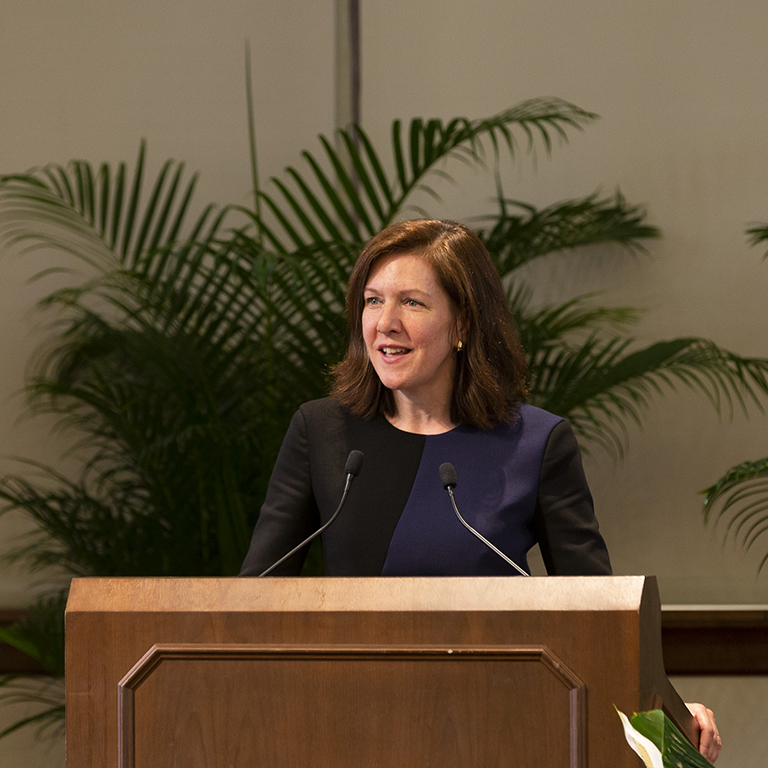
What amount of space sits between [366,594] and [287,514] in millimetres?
598

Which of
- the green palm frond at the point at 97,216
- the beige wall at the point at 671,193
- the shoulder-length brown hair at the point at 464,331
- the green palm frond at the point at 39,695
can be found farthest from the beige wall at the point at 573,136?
the shoulder-length brown hair at the point at 464,331

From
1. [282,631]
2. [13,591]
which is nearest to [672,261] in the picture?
[13,591]

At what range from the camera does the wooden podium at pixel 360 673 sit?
3.84 ft

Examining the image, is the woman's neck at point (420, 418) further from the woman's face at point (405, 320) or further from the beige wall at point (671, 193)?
the beige wall at point (671, 193)

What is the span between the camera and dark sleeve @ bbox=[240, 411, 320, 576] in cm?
176

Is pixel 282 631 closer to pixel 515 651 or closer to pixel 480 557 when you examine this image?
pixel 515 651

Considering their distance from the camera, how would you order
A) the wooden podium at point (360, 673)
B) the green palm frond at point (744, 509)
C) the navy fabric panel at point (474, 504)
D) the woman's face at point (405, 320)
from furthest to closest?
the green palm frond at point (744, 509) < the woman's face at point (405, 320) < the navy fabric panel at point (474, 504) < the wooden podium at point (360, 673)

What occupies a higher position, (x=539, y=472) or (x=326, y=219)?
(x=326, y=219)

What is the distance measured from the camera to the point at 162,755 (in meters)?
1.21

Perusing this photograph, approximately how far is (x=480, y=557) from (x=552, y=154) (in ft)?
8.56

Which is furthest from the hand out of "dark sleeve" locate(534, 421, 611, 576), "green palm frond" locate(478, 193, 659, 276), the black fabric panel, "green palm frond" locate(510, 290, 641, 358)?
"green palm frond" locate(478, 193, 659, 276)

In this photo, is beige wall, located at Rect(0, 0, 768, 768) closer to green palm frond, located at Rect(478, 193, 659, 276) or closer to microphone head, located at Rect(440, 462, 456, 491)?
green palm frond, located at Rect(478, 193, 659, 276)

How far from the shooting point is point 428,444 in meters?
1.84

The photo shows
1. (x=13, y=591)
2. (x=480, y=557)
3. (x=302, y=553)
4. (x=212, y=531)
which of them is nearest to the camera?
(x=480, y=557)
